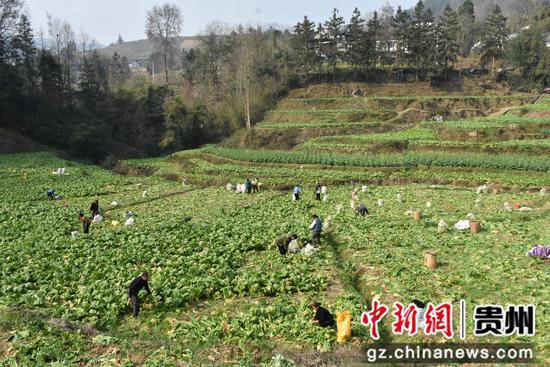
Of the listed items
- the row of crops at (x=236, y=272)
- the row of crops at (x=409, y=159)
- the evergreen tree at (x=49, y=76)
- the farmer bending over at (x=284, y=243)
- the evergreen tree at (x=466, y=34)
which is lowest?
the row of crops at (x=236, y=272)

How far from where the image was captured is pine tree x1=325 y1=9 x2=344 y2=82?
72.9 meters

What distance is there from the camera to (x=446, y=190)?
3045 centimetres

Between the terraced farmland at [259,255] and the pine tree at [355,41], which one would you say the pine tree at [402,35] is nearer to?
the pine tree at [355,41]

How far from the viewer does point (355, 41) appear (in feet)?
240

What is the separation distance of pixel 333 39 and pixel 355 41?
5813mm

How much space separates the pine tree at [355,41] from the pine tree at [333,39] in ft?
6.24

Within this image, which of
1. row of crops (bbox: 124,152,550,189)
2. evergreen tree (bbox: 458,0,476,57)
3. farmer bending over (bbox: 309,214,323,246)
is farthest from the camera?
evergreen tree (bbox: 458,0,476,57)

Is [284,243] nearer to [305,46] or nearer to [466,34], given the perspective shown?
[305,46]

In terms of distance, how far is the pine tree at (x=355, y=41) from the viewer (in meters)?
71.4

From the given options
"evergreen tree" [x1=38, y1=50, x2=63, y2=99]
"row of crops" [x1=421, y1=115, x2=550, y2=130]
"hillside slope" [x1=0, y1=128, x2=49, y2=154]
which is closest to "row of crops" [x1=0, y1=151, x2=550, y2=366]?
"row of crops" [x1=421, y1=115, x2=550, y2=130]

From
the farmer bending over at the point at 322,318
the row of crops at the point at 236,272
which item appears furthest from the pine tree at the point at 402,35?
the farmer bending over at the point at 322,318

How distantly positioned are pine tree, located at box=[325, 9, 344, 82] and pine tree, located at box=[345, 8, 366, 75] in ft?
6.24

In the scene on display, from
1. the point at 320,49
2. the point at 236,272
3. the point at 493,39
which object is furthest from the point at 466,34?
the point at 236,272

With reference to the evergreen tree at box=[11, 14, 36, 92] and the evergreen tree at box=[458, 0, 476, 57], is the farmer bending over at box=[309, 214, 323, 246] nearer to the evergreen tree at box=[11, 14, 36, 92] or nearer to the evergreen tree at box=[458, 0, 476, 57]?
the evergreen tree at box=[11, 14, 36, 92]
